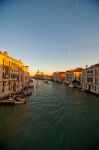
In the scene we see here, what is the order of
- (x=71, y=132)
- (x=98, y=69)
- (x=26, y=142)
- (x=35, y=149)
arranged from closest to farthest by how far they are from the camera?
(x=35, y=149) < (x=26, y=142) < (x=71, y=132) < (x=98, y=69)

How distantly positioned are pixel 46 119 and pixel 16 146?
532cm

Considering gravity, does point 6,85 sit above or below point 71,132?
above

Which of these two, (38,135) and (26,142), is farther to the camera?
(38,135)

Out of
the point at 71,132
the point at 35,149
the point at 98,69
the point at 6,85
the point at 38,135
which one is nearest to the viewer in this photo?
the point at 35,149

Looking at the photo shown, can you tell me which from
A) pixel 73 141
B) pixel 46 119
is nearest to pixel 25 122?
pixel 46 119

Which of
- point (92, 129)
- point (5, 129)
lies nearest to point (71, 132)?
point (92, 129)

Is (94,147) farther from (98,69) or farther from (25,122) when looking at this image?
(98,69)

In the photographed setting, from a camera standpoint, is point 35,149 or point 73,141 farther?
point 73,141

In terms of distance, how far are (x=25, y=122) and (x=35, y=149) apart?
4.71 m

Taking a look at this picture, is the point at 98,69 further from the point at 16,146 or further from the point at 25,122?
the point at 16,146

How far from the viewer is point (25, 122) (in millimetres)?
13141

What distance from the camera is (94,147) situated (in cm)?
894

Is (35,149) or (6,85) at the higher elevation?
(6,85)

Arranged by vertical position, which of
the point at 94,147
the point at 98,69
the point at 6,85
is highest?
the point at 98,69
